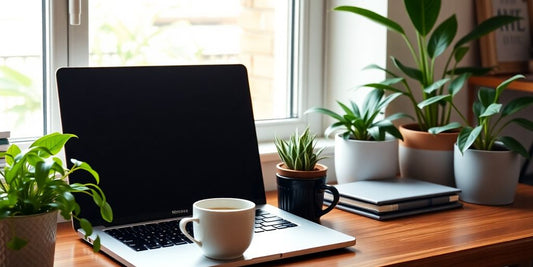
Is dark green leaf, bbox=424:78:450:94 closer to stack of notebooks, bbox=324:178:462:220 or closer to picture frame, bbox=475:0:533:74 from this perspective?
stack of notebooks, bbox=324:178:462:220

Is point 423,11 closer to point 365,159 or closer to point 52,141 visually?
point 365,159

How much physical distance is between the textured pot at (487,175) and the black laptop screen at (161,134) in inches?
19.2

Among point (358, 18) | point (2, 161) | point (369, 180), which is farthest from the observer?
point (358, 18)

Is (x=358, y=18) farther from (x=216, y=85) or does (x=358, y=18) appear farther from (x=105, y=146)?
(x=105, y=146)

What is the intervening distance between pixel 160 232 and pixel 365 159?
59 cm

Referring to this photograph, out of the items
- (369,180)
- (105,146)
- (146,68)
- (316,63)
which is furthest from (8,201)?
(316,63)

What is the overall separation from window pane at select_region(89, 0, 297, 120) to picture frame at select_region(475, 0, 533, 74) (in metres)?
0.55

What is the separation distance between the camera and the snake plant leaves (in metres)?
1.95

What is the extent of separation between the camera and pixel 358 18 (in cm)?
219

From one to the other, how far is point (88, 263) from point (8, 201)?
230 millimetres

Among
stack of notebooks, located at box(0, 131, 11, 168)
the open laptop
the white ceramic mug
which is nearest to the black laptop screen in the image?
the open laptop

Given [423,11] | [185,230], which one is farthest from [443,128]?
[185,230]

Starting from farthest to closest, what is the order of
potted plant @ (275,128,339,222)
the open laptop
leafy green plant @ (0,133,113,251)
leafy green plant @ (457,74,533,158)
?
leafy green plant @ (457,74,533,158) → potted plant @ (275,128,339,222) → the open laptop → leafy green plant @ (0,133,113,251)

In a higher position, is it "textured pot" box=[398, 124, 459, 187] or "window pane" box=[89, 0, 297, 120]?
"window pane" box=[89, 0, 297, 120]
